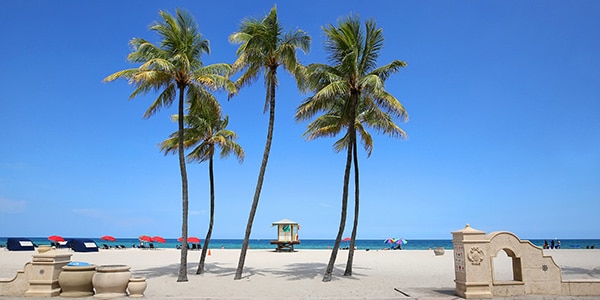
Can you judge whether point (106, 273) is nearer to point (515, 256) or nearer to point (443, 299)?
point (443, 299)

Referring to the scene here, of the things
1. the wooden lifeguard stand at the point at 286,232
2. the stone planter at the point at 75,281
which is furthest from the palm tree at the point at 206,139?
the wooden lifeguard stand at the point at 286,232

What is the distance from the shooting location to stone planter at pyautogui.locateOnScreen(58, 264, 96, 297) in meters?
11.5

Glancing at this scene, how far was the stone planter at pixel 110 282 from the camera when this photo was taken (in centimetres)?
1124

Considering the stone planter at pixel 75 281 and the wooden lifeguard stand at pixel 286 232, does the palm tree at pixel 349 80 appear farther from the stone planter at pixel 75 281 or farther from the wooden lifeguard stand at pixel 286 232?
the wooden lifeguard stand at pixel 286 232

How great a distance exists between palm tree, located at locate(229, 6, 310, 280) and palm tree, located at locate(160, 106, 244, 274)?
3.00 metres

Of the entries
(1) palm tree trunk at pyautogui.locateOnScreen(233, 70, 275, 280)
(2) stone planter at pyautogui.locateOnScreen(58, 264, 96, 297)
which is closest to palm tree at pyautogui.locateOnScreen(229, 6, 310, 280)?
(1) palm tree trunk at pyautogui.locateOnScreen(233, 70, 275, 280)

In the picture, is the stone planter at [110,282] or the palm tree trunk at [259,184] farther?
the palm tree trunk at [259,184]

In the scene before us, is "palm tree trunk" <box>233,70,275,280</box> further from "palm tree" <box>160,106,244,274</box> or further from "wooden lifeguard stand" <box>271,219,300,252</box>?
"wooden lifeguard stand" <box>271,219,300,252</box>

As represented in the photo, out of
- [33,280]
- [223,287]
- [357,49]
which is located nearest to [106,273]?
[33,280]

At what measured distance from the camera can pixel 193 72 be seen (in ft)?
52.5

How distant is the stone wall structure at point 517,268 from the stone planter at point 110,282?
9.34 m

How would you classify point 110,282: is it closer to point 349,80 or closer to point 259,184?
point 259,184

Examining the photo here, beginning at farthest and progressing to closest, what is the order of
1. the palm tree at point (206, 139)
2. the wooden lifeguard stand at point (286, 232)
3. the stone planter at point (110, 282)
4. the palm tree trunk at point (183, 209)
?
the wooden lifeguard stand at point (286, 232)
the palm tree at point (206, 139)
the palm tree trunk at point (183, 209)
the stone planter at point (110, 282)

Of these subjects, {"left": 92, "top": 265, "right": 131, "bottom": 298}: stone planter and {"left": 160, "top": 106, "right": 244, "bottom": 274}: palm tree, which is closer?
{"left": 92, "top": 265, "right": 131, "bottom": 298}: stone planter
